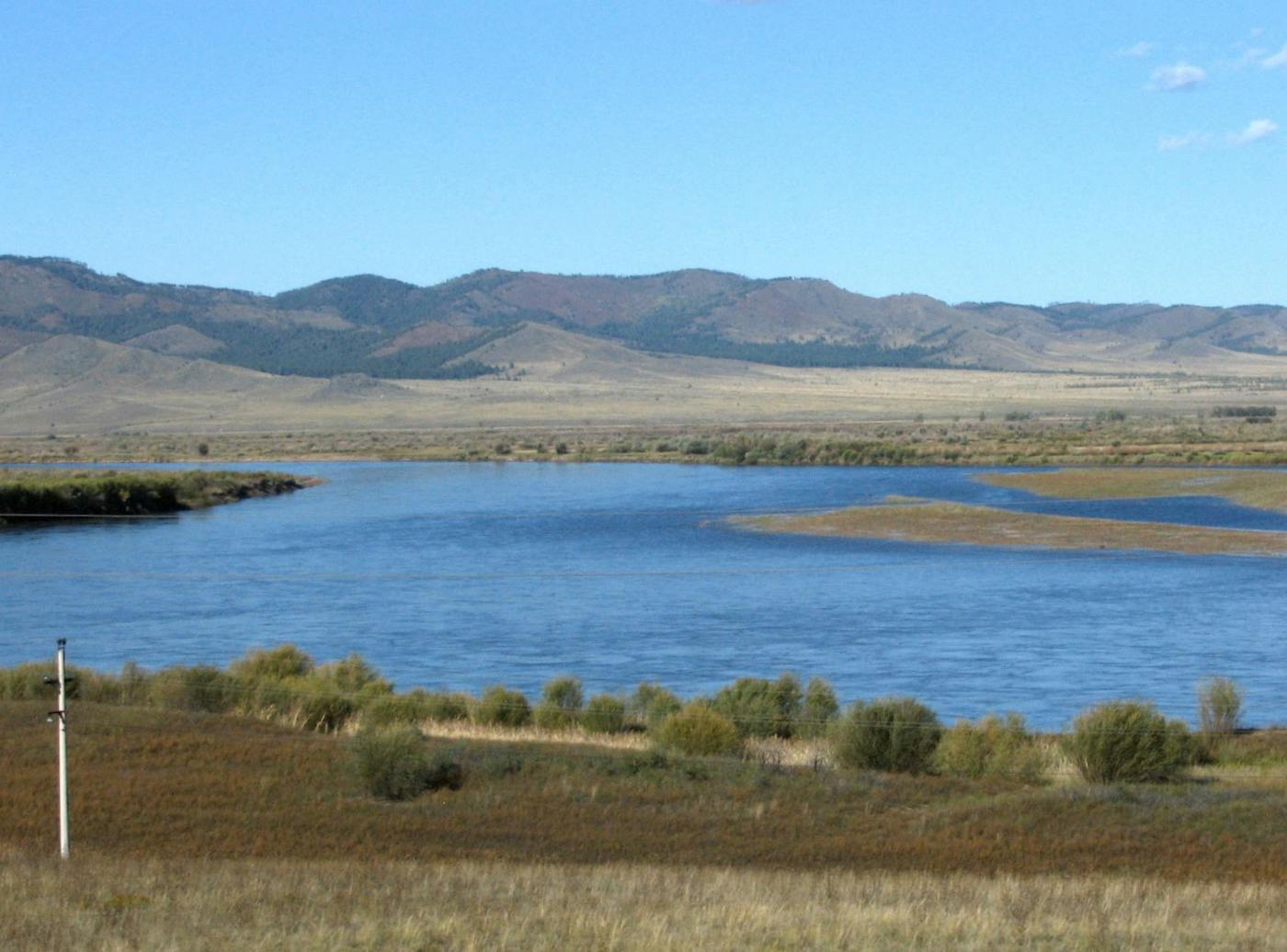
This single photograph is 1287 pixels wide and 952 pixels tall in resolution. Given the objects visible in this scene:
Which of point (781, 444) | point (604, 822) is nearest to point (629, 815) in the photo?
point (604, 822)

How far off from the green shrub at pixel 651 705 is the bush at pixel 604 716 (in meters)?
0.34

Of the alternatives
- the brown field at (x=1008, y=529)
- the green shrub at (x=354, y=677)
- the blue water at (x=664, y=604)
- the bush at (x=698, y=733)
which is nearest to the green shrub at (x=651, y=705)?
the bush at (x=698, y=733)

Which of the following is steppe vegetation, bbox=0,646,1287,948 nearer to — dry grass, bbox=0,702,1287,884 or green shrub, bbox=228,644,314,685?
dry grass, bbox=0,702,1287,884

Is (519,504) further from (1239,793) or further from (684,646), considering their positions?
(1239,793)

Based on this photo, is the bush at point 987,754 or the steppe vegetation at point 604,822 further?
the bush at point 987,754

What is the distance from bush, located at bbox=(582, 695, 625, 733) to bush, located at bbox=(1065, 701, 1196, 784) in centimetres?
597

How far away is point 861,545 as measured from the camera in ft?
151

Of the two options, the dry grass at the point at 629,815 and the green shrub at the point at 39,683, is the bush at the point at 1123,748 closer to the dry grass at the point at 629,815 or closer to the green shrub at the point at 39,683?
the dry grass at the point at 629,815

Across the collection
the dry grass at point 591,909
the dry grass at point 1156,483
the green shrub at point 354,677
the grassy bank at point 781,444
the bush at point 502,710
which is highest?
the grassy bank at point 781,444

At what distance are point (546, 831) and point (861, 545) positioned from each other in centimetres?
2944

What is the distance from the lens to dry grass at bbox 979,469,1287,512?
186 ft

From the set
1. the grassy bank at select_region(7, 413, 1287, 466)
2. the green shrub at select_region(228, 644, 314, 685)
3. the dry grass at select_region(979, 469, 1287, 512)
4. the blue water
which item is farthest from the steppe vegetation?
the grassy bank at select_region(7, 413, 1287, 466)

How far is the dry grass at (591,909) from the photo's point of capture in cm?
1140

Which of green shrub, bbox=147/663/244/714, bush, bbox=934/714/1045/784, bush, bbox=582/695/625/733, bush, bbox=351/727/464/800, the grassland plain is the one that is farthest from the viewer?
green shrub, bbox=147/663/244/714
